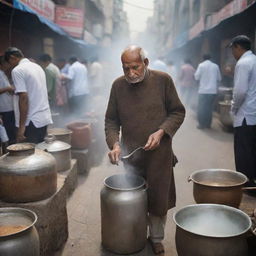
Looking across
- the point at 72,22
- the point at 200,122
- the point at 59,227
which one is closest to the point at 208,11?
the point at 72,22

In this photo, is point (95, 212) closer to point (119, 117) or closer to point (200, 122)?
point (119, 117)

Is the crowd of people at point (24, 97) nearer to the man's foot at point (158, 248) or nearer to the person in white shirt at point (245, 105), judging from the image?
the man's foot at point (158, 248)

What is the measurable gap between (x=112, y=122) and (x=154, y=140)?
733 millimetres

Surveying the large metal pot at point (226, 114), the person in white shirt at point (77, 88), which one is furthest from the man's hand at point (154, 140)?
the person in white shirt at point (77, 88)

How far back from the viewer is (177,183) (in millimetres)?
6828

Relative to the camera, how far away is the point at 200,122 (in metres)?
12.4

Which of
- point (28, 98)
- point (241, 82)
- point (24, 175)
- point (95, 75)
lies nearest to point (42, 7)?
point (95, 75)

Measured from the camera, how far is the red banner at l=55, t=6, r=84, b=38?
51.1 feet

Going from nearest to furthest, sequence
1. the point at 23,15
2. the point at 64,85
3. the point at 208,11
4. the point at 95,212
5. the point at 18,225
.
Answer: the point at 18,225 → the point at 95,212 → the point at 23,15 → the point at 64,85 → the point at 208,11

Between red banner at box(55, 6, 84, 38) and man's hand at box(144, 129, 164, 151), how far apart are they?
13.0 m

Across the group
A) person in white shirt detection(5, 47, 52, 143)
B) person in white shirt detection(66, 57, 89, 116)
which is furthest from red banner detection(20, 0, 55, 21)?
person in white shirt detection(5, 47, 52, 143)

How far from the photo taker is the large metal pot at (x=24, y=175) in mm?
3709

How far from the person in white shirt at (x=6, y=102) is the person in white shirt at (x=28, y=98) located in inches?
47.0

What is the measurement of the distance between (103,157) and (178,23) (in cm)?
3670
